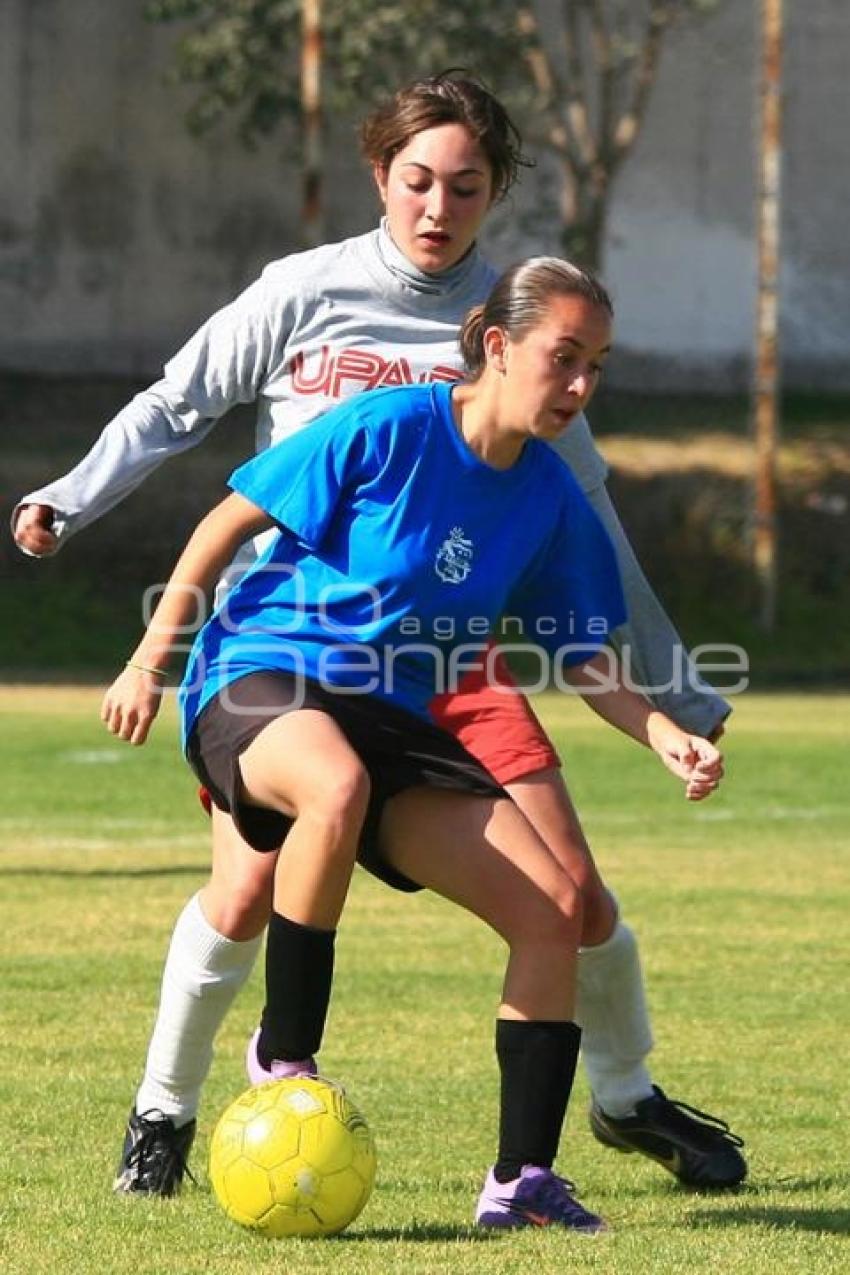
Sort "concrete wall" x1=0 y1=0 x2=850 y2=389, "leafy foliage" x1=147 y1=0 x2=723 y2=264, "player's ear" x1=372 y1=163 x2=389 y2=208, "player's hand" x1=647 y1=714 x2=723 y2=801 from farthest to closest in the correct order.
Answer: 1. "concrete wall" x1=0 y1=0 x2=850 y2=389
2. "leafy foliage" x1=147 y1=0 x2=723 y2=264
3. "player's ear" x1=372 y1=163 x2=389 y2=208
4. "player's hand" x1=647 y1=714 x2=723 y2=801

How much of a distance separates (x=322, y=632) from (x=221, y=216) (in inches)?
1023

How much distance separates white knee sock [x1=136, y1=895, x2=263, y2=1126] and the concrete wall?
80.4 feet

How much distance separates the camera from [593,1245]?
4.82 meters

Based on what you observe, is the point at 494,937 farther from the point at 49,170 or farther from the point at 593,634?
the point at 49,170

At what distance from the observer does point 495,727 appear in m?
5.35

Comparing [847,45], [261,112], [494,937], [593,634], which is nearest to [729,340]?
[847,45]

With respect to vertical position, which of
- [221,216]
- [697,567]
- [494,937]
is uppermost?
[494,937]

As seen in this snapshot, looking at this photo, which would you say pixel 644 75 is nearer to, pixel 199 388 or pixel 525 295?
pixel 199 388

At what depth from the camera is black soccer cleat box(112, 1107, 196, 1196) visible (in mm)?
5285

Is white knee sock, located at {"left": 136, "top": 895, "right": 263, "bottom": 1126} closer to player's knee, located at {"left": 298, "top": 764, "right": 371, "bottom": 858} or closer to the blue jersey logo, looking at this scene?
player's knee, located at {"left": 298, "top": 764, "right": 371, "bottom": 858}

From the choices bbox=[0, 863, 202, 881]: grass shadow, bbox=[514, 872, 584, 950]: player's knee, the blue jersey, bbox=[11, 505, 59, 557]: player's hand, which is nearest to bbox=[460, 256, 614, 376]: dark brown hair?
the blue jersey

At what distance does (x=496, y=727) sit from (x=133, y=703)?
0.76 meters

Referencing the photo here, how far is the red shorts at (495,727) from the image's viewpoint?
529 cm

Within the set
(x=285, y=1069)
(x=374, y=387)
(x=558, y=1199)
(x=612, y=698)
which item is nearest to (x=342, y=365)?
(x=374, y=387)
